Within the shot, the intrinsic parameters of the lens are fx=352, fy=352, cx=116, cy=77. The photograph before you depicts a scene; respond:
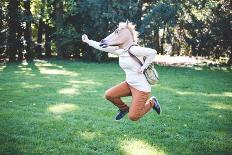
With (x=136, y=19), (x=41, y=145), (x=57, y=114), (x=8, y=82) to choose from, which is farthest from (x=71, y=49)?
(x=41, y=145)

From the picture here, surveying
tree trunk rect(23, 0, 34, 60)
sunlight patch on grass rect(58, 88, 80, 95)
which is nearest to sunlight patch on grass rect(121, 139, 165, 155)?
sunlight patch on grass rect(58, 88, 80, 95)

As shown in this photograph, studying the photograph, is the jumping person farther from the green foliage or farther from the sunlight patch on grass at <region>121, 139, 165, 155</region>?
the green foliage

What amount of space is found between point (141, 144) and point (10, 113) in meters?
4.45

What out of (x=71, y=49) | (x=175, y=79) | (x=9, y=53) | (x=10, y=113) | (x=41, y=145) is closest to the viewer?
(x=41, y=145)

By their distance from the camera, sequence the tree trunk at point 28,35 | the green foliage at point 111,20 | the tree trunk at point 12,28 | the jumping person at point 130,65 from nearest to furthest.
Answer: the jumping person at point 130,65 → the green foliage at point 111,20 → the tree trunk at point 12,28 → the tree trunk at point 28,35

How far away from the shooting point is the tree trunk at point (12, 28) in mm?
28695

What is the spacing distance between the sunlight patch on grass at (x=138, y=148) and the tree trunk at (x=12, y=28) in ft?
76.1

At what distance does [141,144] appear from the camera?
7773mm

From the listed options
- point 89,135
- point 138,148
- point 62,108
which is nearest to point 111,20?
point 62,108

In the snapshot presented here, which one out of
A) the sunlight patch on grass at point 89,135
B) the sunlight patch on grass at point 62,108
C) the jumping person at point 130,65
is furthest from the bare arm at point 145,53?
the sunlight patch on grass at point 62,108

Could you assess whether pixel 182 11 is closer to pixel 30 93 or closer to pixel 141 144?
pixel 30 93

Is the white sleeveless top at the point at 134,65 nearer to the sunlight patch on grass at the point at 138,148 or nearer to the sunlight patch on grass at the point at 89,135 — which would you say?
the sunlight patch on grass at the point at 138,148

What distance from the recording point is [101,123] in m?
9.40

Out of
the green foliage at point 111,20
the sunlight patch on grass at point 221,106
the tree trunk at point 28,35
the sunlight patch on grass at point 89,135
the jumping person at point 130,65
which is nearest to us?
the jumping person at point 130,65
